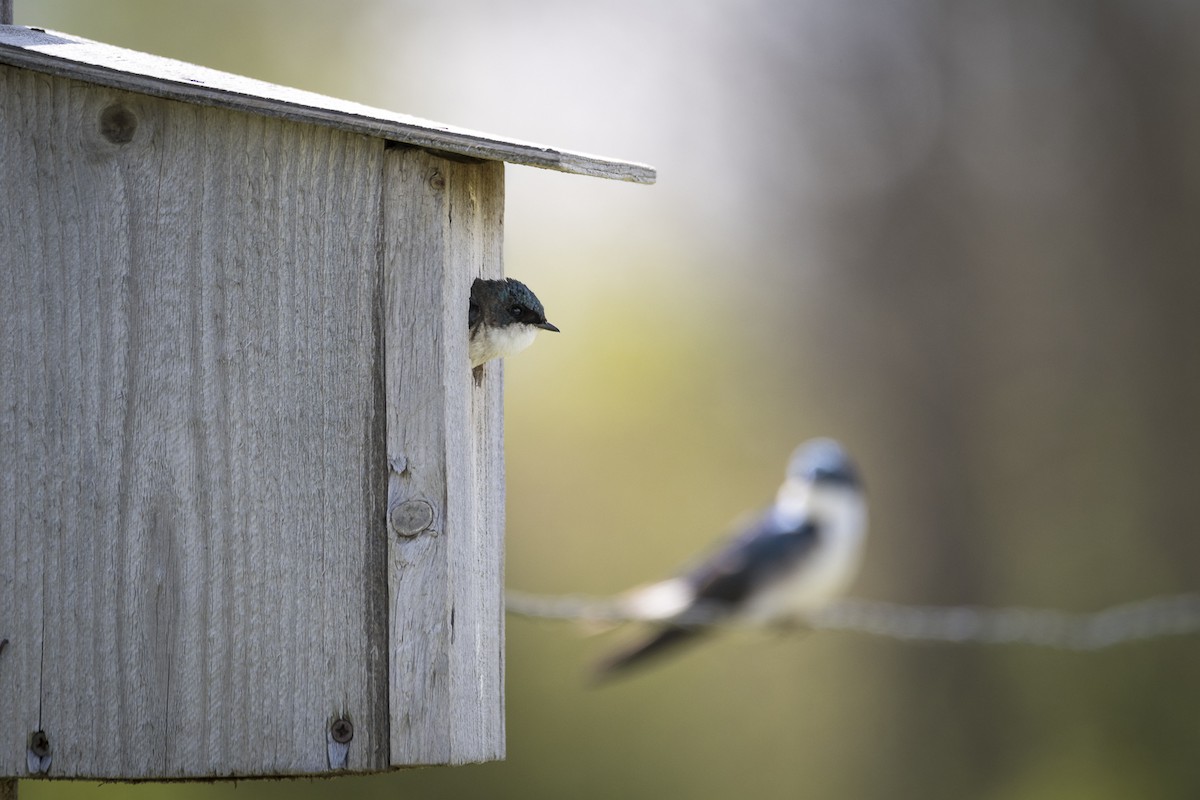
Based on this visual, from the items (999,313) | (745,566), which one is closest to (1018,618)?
(999,313)

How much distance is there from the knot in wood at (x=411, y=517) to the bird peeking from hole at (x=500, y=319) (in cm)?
27

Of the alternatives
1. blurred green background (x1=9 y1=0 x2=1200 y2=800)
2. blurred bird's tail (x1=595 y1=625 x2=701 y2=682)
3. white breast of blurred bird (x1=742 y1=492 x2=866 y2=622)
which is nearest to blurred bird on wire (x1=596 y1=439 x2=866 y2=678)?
white breast of blurred bird (x1=742 y1=492 x2=866 y2=622)

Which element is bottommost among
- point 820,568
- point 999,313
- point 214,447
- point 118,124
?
point 820,568

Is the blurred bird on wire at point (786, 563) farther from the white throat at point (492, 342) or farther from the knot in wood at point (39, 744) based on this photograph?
the knot in wood at point (39, 744)

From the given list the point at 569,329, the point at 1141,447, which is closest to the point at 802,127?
the point at 569,329

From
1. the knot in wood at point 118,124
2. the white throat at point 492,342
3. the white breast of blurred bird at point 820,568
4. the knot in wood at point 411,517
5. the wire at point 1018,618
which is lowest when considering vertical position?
the wire at point 1018,618

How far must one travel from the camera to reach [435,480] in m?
1.93

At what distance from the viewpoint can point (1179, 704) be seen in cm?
785


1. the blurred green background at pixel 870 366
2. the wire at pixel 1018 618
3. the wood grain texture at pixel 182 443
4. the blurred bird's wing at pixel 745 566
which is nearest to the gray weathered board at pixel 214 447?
the wood grain texture at pixel 182 443

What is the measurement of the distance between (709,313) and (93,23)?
13.6 ft

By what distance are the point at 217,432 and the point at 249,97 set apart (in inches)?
16.2

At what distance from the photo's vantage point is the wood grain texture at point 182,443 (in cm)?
179

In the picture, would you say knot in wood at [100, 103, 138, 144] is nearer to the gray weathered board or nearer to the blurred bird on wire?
the gray weathered board

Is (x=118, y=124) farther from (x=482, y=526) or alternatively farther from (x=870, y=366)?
(x=870, y=366)
